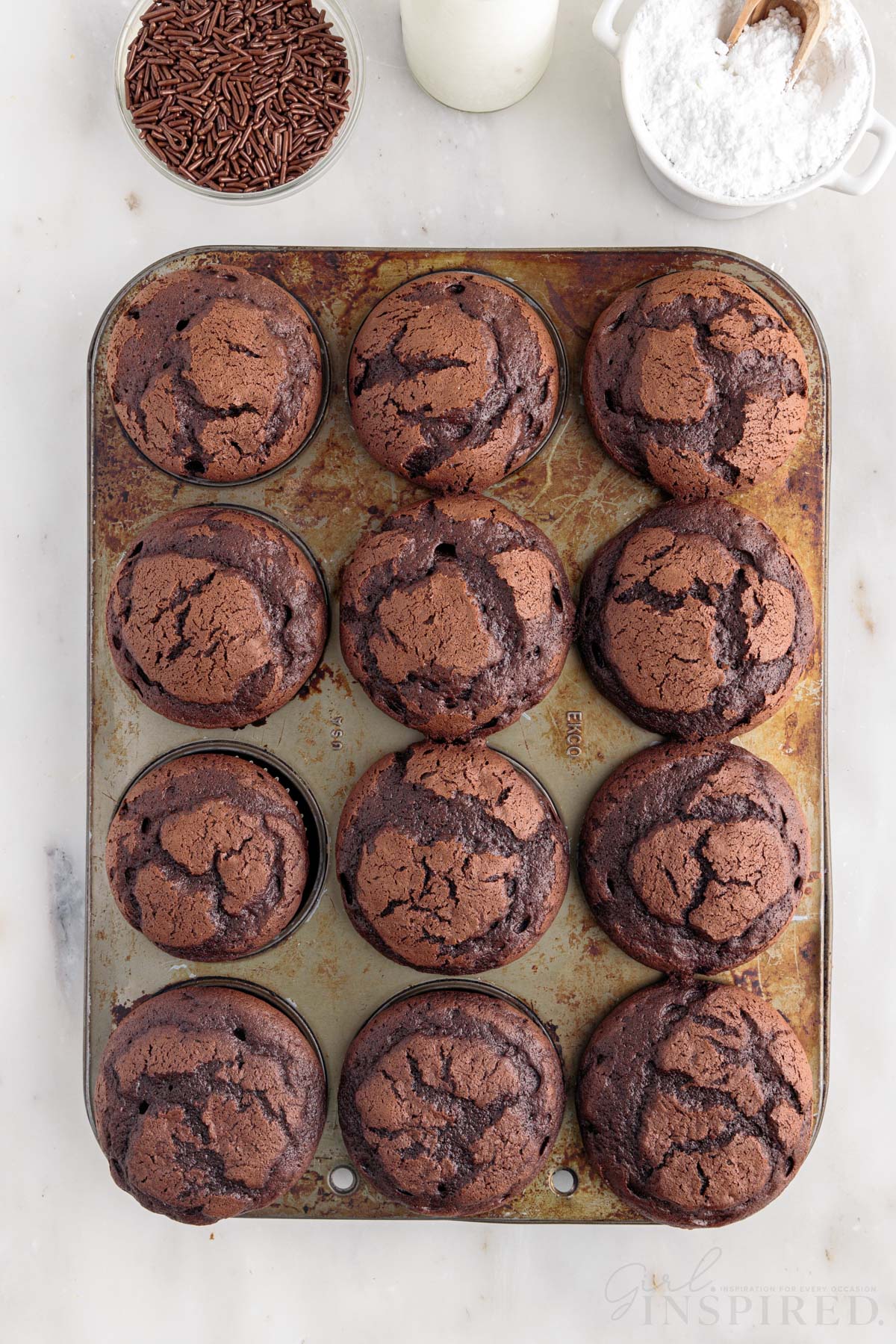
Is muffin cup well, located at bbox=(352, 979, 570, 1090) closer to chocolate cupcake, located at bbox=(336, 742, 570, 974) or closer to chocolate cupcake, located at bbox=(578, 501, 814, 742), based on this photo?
Result: chocolate cupcake, located at bbox=(336, 742, 570, 974)

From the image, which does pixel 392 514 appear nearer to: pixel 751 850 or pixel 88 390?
pixel 88 390

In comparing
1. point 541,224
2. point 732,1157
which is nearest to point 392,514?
point 541,224

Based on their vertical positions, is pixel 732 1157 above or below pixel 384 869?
below

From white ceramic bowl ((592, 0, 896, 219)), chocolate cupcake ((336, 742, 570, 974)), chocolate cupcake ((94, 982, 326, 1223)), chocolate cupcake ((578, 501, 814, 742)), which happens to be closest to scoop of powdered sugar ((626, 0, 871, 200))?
white ceramic bowl ((592, 0, 896, 219))

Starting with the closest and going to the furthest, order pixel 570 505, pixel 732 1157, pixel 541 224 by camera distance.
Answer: pixel 732 1157, pixel 570 505, pixel 541 224

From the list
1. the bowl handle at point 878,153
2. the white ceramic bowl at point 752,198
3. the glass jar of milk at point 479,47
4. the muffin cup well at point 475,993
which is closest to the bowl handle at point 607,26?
the white ceramic bowl at point 752,198

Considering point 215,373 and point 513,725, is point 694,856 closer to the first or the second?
point 513,725
